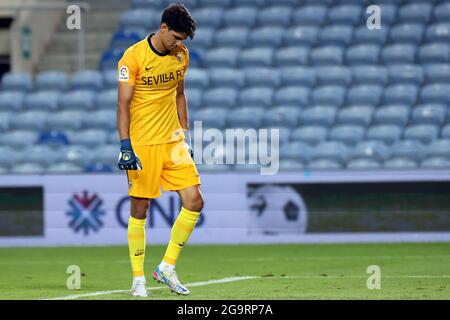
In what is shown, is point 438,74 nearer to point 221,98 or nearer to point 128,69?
point 221,98

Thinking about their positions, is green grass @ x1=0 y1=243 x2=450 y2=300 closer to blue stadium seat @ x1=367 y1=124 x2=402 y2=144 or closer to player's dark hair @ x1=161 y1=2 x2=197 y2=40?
player's dark hair @ x1=161 y1=2 x2=197 y2=40

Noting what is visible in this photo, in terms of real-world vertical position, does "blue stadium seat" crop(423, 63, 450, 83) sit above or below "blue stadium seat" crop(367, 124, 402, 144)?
above

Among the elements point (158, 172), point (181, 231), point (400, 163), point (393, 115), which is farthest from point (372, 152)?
point (158, 172)

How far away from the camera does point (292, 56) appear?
19828 millimetres

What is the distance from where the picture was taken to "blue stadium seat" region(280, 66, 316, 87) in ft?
63.6

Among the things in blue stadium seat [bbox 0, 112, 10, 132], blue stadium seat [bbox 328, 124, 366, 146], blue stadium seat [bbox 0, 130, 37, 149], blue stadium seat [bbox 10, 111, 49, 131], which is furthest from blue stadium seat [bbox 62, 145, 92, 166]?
blue stadium seat [bbox 328, 124, 366, 146]

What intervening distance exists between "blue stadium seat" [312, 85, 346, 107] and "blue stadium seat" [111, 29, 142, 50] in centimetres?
370

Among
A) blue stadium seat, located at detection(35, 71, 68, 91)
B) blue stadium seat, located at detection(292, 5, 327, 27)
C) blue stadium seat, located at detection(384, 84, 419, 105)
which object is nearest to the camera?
blue stadium seat, located at detection(384, 84, 419, 105)

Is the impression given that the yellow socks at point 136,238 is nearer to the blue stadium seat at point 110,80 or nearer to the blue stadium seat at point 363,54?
the blue stadium seat at point 363,54

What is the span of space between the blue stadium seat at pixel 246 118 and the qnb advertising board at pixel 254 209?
89.1 inches

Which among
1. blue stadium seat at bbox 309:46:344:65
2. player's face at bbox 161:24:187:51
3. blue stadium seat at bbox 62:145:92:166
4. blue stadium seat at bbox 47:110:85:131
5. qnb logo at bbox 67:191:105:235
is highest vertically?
blue stadium seat at bbox 309:46:344:65

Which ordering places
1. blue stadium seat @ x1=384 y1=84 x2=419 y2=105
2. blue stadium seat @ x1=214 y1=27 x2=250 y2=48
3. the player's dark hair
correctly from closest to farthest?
the player's dark hair < blue stadium seat @ x1=384 y1=84 x2=419 y2=105 < blue stadium seat @ x1=214 y1=27 x2=250 y2=48

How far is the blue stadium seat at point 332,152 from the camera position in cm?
1764

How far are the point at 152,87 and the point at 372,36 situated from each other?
1097 cm
